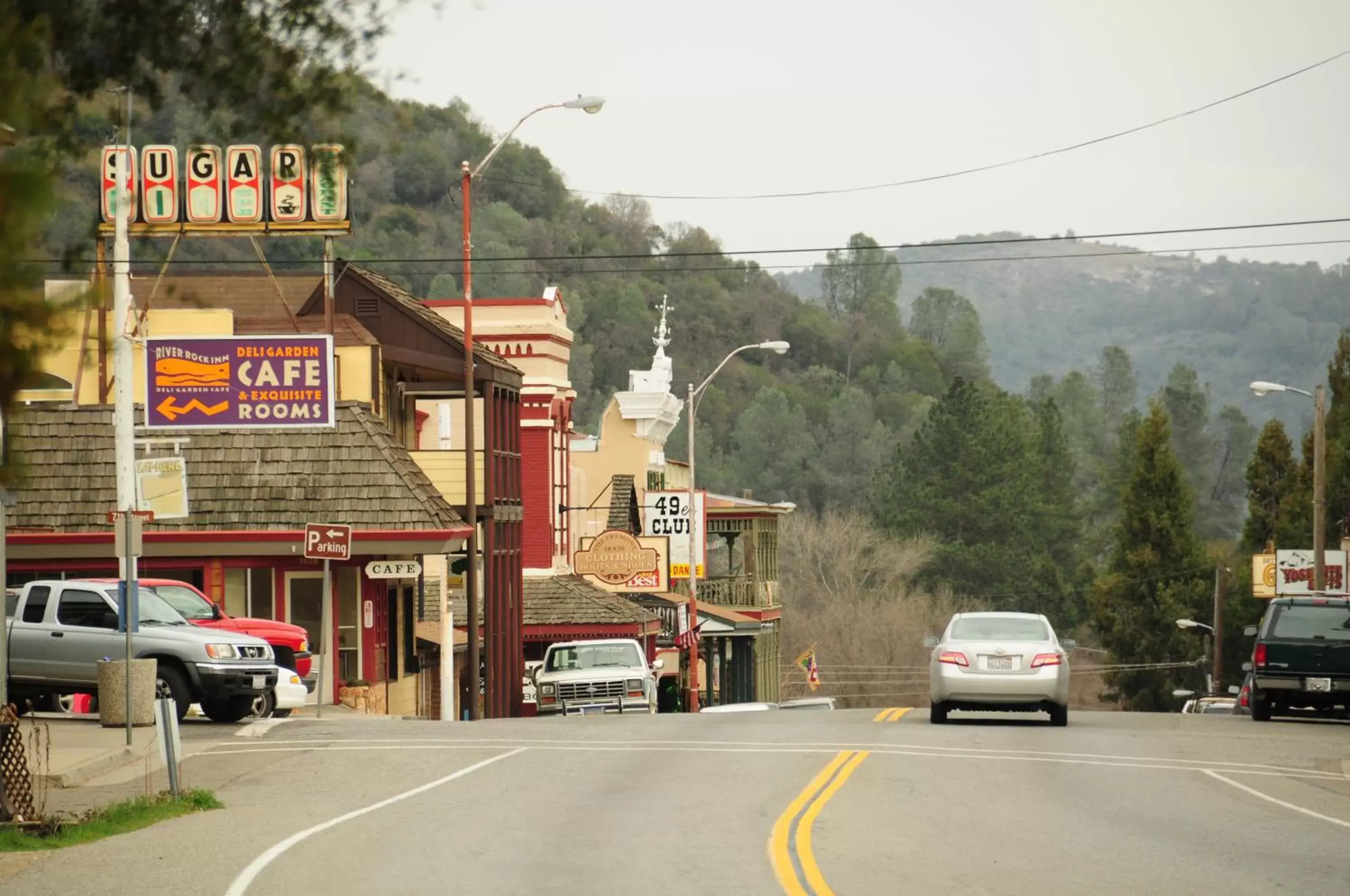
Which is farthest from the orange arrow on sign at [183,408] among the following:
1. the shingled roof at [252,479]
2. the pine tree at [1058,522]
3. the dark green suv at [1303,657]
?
the pine tree at [1058,522]

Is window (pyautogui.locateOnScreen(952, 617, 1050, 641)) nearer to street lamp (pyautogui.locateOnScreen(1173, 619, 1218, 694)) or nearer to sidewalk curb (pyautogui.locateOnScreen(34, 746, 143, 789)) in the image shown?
sidewalk curb (pyautogui.locateOnScreen(34, 746, 143, 789))

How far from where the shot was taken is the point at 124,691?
81.4 feet

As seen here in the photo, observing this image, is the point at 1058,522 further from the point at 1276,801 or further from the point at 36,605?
the point at 1276,801

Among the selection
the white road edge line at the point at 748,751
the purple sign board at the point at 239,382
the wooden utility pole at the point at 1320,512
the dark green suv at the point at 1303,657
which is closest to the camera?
the white road edge line at the point at 748,751

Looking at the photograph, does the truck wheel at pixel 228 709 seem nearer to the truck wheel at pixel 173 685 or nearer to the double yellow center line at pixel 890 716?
the truck wheel at pixel 173 685

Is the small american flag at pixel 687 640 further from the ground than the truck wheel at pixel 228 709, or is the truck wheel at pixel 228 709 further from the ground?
the truck wheel at pixel 228 709

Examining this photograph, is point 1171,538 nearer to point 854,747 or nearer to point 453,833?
point 854,747

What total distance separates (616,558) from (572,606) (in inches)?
143

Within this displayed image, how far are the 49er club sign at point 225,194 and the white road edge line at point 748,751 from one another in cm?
1412

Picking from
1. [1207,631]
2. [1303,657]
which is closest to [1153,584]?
[1207,631]

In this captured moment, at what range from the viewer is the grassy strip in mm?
15250

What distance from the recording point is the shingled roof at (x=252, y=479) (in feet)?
112

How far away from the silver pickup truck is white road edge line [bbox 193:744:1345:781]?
2807 millimetres

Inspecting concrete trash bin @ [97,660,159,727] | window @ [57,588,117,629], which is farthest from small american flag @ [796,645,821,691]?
concrete trash bin @ [97,660,159,727]
